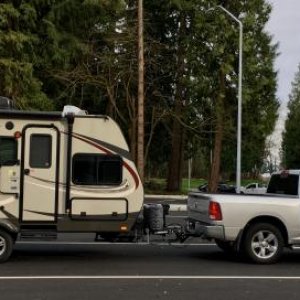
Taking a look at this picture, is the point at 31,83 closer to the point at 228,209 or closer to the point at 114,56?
the point at 114,56

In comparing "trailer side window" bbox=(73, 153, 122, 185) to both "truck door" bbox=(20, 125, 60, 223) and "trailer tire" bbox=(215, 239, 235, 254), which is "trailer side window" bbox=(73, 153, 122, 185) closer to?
"truck door" bbox=(20, 125, 60, 223)

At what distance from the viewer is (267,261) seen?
12023 mm

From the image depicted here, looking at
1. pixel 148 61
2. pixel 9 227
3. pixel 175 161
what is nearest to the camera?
pixel 9 227

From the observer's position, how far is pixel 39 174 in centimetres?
1157

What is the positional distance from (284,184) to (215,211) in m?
2.04

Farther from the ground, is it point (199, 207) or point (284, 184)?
point (284, 184)

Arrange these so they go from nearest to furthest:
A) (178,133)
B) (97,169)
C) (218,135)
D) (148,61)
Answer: (97,169)
(148,61)
(218,135)
(178,133)

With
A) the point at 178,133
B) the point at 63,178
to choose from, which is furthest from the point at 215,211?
the point at 178,133

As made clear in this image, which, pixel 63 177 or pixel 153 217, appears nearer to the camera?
pixel 63 177

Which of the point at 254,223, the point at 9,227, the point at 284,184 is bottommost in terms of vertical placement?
the point at 9,227

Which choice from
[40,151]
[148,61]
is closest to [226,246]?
[40,151]

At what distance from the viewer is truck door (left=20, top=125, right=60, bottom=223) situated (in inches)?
454

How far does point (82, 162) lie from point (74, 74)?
23.7m

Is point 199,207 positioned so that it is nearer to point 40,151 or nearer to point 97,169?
point 97,169
